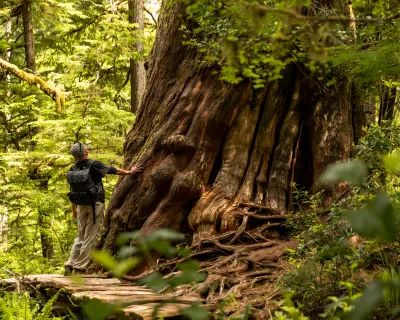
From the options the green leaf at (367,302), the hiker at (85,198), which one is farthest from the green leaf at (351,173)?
the hiker at (85,198)

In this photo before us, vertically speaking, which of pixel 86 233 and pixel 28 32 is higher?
pixel 28 32

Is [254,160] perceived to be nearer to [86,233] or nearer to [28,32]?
[86,233]

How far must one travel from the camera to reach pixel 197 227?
6719mm

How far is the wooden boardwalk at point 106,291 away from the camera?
399cm

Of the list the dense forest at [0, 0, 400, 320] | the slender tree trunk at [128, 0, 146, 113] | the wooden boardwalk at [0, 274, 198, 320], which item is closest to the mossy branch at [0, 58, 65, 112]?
the slender tree trunk at [128, 0, 146, 113]

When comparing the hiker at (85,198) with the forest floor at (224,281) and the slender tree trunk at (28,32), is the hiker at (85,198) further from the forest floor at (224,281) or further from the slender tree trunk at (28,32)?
the slender tree trunk at (28,32)

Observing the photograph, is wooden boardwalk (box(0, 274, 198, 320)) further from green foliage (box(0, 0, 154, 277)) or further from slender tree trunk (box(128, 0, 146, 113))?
slender tree trunk (box(128, 0, 146, 113))

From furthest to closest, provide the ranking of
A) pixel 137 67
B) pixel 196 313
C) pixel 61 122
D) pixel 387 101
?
1. pixel 137 67
2. pixel 61 122
3. pixel 387 101
4. pixel 196 313

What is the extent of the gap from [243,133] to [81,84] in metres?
6.11

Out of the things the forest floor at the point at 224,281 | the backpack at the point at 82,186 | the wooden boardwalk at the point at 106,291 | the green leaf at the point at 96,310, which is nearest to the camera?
the green leaf at the point at 96,310

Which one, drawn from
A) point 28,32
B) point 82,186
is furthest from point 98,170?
point 28,32

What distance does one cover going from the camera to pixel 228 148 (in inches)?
287

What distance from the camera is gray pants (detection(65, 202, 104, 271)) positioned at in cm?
783

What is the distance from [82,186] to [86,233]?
88 centimetres
